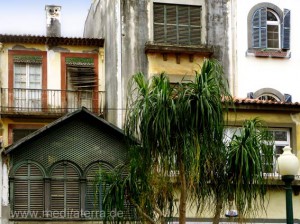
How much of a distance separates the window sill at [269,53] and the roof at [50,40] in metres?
5.90

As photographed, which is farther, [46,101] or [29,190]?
[46,101]

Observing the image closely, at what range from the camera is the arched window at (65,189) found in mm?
33312

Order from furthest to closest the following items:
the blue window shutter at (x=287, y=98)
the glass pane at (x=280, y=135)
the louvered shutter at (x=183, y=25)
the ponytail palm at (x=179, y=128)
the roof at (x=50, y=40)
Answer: the blue window shutter at (x=287, y=98) → the roof at (x=50, y=40) → the louvered shutter at (x=183, y=25) → the glass pane at (x=280, y=135) → the ponytail palm at (x=179, y=128)

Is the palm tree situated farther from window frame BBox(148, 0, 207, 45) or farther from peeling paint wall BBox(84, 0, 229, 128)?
window frame BBox(148, 0, 207, 45)

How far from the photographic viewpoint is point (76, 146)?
111 feet

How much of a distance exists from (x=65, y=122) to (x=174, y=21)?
7.11 m

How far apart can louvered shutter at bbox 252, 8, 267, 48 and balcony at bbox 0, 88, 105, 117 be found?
6.31 metres

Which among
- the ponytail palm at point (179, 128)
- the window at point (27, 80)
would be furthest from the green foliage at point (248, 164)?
the window at point (27, 80)

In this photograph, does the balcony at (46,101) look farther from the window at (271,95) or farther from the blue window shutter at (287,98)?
the blue window shutter at (287,98)

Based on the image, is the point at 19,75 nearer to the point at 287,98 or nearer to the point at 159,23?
the point at 159,23

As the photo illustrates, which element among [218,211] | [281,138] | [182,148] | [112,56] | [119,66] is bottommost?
[218,211]

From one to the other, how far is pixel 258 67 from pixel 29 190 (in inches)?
430

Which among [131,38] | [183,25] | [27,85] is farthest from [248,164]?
[27,85]

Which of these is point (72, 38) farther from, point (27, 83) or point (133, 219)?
point (133, 219)
